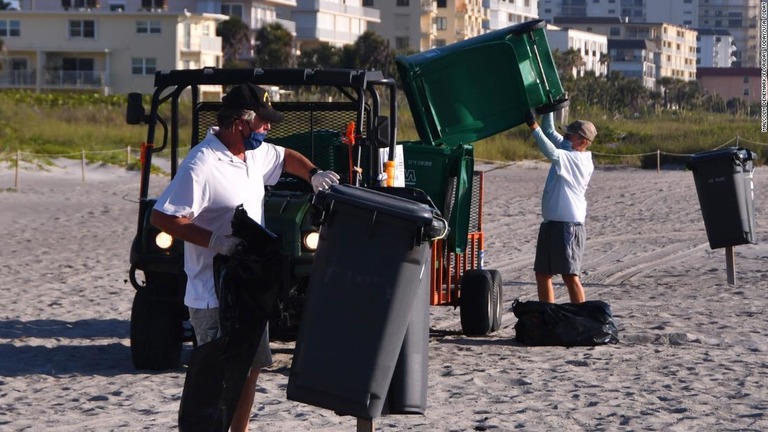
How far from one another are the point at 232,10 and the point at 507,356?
73472 millimetres

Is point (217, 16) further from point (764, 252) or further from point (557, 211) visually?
point (557, 211)

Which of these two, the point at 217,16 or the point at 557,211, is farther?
the point at 217,16

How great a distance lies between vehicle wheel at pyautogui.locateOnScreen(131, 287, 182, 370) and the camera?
26.4 feet

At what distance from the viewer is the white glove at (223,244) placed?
5.50m

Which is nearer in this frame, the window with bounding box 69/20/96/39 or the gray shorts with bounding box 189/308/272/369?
the gray shorts with bounding box 189/308/272/369

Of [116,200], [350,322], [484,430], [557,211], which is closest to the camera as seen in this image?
[350,322]

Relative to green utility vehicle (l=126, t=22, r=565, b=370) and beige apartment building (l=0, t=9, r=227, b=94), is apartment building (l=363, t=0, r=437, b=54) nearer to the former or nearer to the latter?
beige apartment building (l=0, t=9, r=227, b=94)

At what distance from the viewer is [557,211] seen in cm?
936

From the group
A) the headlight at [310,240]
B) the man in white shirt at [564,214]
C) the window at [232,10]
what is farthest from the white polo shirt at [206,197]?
the window at [232,10]

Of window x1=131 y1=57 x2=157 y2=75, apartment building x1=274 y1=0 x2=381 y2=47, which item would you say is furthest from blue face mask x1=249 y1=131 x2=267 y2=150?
apartment building x1=274 y1=0 x2=381 y2=47

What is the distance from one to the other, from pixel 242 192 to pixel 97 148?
91.3 ft

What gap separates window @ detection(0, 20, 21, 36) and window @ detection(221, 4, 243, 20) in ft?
45.6

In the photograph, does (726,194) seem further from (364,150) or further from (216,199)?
(216,199)

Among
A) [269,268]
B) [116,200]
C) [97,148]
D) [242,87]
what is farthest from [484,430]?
[97,148]
